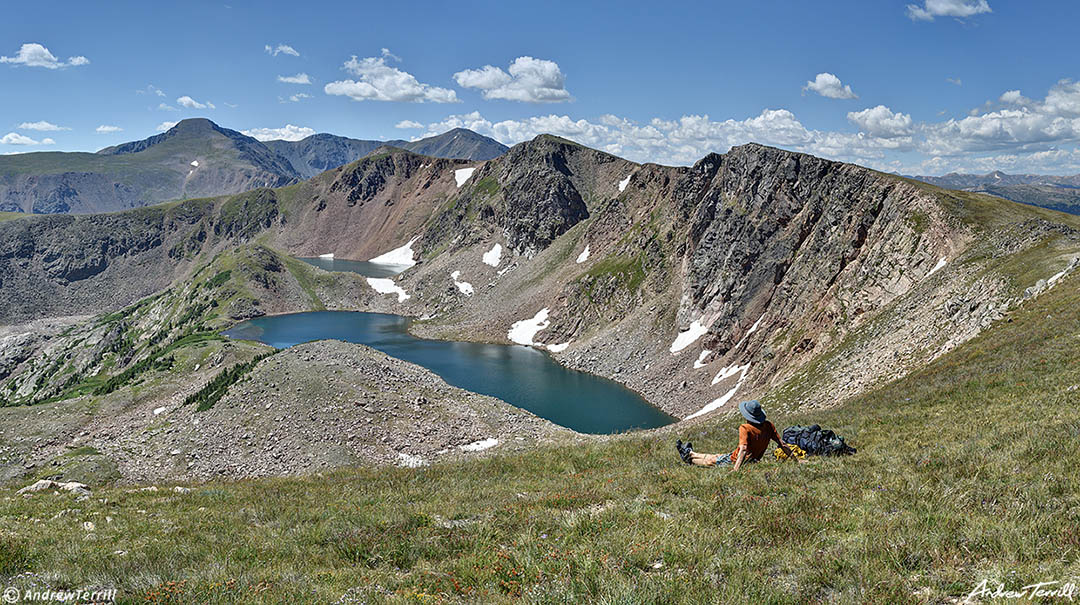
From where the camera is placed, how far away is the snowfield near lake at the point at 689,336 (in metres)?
78.8

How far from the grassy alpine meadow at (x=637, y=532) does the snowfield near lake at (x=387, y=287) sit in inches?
5404

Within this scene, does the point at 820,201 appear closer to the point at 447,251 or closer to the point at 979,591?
the point at 979,591

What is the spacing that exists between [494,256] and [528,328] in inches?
2038

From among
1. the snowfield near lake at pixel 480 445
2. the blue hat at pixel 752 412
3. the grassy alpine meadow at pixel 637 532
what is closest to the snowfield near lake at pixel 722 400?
the snowfield near lake at pixel 480 445

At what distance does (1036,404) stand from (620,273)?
87.9 metres

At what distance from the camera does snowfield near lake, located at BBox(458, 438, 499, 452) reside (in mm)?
44456

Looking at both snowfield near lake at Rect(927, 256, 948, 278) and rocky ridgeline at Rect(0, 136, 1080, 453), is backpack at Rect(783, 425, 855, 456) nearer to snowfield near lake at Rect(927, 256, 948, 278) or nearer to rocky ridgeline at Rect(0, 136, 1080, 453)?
rocky ridgeline at Rect(0, 136, 1080, 453)

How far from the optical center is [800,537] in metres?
8.59

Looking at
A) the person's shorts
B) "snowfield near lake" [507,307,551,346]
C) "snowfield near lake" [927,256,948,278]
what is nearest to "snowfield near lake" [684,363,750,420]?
"snowfield near lake" [927,256,948,278]

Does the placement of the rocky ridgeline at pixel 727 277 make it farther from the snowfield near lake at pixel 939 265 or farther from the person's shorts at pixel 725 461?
the person's shorts at pixel 725 461

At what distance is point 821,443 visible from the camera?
14.7m

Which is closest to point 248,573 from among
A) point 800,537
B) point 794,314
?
point 800,537

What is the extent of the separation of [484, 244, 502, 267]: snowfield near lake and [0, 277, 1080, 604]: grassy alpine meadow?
13835 cm

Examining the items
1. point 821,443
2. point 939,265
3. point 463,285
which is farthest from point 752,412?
point 463,285
